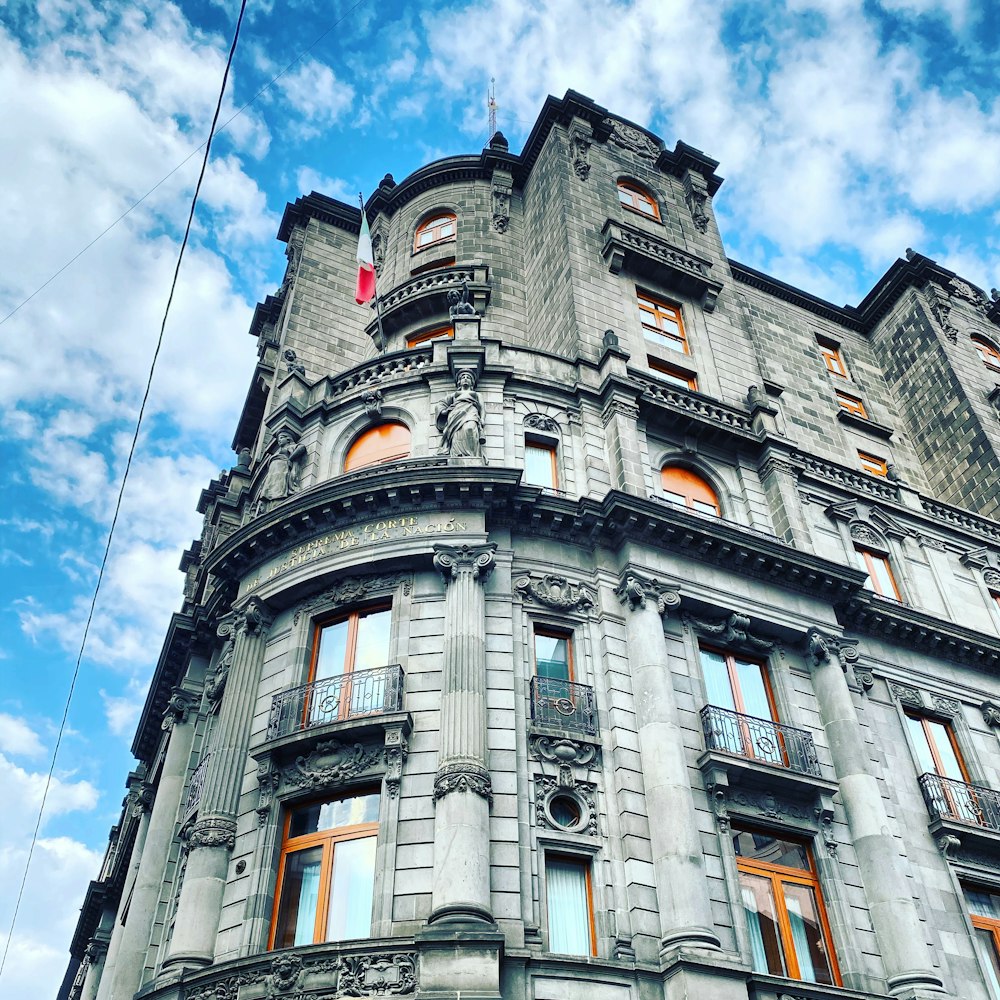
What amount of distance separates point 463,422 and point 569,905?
1181 centimetres

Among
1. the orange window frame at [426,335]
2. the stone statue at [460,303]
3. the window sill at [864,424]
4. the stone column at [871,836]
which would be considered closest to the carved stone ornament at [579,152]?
the stone statue at [460,303]

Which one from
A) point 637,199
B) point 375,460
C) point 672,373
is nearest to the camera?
point 375,460

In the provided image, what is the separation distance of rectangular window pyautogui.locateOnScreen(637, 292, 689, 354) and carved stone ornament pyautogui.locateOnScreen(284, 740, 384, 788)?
17.7m

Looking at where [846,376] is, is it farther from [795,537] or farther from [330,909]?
[330,909]

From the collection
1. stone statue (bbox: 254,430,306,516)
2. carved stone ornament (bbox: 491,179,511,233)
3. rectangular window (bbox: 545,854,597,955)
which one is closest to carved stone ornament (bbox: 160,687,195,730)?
stone statue (bbox: 254,430,306,516)

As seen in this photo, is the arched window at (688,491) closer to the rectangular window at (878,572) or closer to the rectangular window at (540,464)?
the rectangular window at (540,464)

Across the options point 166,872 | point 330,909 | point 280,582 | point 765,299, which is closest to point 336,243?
point 765,299

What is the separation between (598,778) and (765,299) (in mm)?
26894

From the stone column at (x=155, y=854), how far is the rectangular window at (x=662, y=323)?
18.2m

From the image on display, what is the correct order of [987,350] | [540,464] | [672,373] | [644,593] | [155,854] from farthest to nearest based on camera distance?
[987,350]
[672,373]
[540,464]
[155,854]
[644,593]

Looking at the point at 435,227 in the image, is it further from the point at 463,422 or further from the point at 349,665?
the point at 349,665

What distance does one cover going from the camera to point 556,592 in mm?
23500

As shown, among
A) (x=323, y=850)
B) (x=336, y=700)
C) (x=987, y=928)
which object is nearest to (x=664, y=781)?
(x=323, y=850)

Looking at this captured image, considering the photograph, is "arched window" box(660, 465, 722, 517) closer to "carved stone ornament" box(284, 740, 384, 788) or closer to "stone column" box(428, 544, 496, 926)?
"stone column" box(428, 544, 496, 926)
